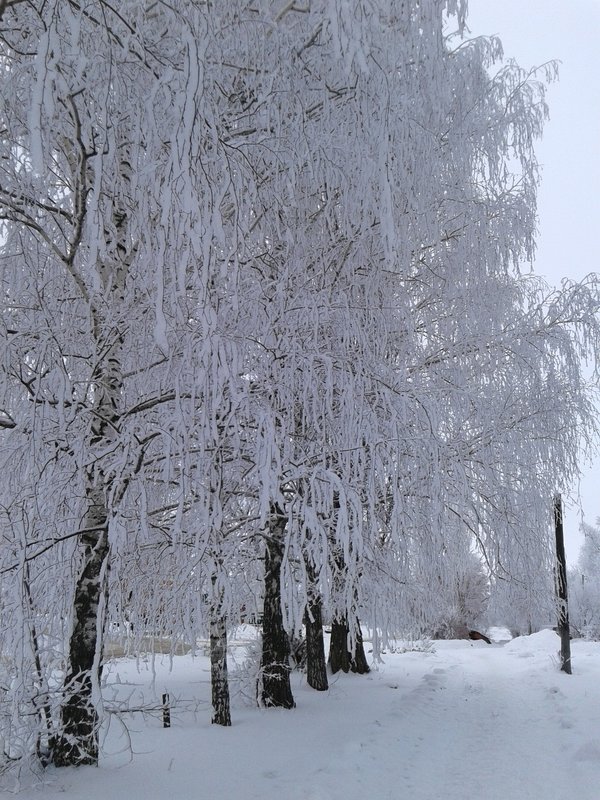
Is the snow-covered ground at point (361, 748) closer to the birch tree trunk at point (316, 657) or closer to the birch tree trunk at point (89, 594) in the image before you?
the birch tree trunk at point (89, 594)

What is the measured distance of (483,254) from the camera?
795cm

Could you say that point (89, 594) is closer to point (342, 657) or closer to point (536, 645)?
point (342, 657)

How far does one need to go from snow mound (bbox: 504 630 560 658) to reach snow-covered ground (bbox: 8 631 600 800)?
8.70m

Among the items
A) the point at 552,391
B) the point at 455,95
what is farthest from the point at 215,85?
the point at 552,391

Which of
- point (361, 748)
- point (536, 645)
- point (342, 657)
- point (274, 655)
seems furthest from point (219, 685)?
point (536, 645)

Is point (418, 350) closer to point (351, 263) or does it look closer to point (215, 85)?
point (351, 263)

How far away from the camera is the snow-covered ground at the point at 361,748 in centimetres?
543

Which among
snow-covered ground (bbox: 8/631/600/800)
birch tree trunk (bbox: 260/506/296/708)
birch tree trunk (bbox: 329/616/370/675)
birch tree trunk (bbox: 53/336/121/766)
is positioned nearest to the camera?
birch tree trunk (bbox: 53/336/121/766)

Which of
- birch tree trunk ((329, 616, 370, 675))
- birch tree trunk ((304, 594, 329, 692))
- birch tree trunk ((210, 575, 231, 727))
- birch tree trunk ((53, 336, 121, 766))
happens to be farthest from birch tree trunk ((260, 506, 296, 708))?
birch tree trunk ((329, 616, 370, 675))

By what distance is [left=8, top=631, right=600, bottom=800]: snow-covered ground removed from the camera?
5430 mm

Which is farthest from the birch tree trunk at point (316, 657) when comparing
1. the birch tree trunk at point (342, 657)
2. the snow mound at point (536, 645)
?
the snow mound at point (536, 645)

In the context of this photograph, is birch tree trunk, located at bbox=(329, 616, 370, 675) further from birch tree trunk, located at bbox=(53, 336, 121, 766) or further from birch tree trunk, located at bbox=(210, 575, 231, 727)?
birch tree trunk, located at bbox=(53, 336, 121, 766)

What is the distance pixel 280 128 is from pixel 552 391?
5361 millimetres

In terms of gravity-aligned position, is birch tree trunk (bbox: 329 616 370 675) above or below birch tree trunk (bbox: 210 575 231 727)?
below
